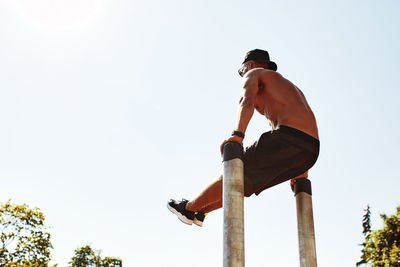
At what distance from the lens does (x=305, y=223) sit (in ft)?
15.5

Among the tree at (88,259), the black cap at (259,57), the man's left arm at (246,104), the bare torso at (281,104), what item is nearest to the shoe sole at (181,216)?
the man's left arm at (246,104)

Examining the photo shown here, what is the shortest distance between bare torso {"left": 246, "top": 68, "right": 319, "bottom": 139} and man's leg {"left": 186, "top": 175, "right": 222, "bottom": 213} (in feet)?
3.28

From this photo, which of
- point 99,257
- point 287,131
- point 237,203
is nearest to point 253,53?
point 287,131

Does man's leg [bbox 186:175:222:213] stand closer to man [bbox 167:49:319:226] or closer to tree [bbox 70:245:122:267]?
man [bbox 167:49:319:226]

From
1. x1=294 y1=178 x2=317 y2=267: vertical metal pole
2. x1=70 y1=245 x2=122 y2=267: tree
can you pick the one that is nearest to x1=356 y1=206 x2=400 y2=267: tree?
x1=294 y1=178 x2=317 y2=267: vertical metal pole

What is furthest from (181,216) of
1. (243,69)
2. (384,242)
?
(384,242)

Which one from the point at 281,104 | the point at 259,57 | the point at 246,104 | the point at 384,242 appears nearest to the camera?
the point at 246,104

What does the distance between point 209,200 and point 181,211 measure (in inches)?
19.4

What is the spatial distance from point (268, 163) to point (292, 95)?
0.91 metres

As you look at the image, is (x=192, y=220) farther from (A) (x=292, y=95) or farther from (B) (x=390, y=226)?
(B) (x=390, y=226)

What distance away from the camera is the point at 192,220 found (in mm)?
5004

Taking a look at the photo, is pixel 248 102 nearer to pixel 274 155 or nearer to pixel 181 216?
pixel 274 155

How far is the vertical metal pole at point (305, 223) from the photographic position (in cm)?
459

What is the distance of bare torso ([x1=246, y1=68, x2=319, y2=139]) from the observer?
15.0ft
